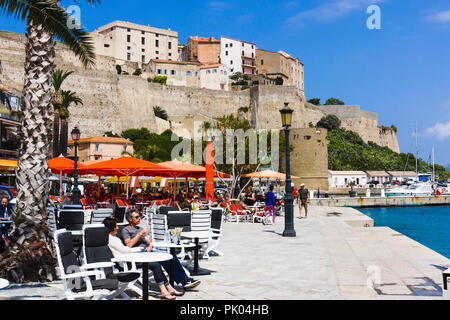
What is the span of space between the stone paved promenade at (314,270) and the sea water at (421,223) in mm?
6073

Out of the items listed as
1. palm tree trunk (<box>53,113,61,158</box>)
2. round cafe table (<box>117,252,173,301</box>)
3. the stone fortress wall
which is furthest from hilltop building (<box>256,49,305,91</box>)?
round cafe table (<box>117,252,173,301</box>)

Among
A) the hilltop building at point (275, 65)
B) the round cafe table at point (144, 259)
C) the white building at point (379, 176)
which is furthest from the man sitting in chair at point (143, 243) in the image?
the hilltop building at point (275, 65)

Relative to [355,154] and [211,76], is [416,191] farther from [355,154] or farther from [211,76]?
[211,76]

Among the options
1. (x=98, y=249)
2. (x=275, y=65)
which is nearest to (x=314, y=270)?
(x=98, y=249)

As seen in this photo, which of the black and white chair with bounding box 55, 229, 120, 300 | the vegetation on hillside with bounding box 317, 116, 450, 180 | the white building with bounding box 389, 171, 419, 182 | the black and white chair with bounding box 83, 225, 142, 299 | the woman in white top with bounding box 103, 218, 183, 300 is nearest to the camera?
the black and white chair with bounding box 55, 229, 120, 300

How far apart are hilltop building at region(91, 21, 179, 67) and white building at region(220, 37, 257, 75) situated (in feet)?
32.0

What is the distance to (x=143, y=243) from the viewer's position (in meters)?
5.66

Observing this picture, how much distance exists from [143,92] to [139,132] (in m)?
8.00

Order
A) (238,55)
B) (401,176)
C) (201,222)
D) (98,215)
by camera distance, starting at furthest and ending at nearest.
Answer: (238,55), (401,176), (98,215), (201,222)

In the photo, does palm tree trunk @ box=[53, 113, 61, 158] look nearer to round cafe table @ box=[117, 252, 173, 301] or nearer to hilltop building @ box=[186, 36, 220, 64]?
round cafe table @ box=[117, 252, 173, 301]

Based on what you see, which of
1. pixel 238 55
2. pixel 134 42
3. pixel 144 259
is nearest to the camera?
pixel 144 259

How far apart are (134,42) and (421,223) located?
225 ft

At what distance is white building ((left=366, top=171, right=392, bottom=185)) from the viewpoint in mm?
68188
